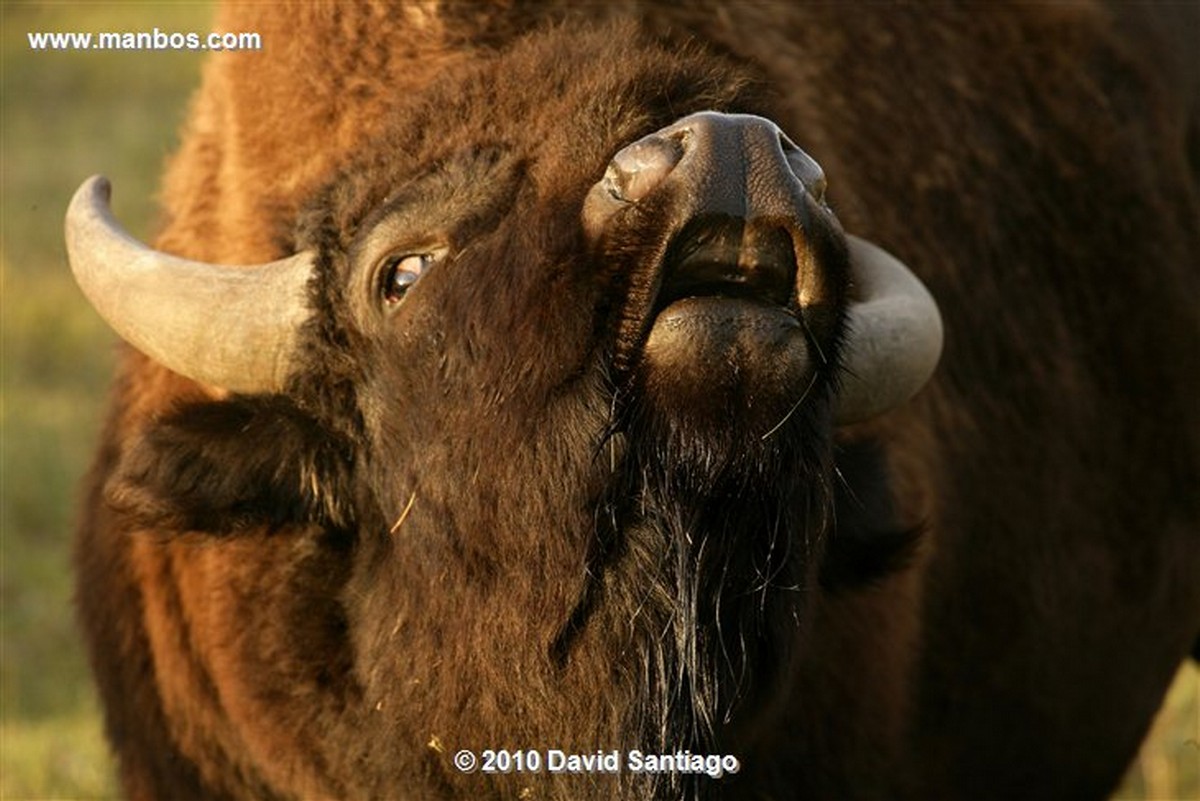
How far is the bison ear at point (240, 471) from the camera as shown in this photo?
185 inches

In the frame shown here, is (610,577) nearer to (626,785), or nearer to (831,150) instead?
(626,785)

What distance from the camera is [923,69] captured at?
681cm

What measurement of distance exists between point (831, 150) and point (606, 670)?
7.53 ft

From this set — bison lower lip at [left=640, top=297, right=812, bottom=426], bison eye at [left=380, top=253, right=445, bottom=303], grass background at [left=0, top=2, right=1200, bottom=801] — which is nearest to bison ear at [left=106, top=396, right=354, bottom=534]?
bison eye at [left=380, top=253, right=445, bottom=303]

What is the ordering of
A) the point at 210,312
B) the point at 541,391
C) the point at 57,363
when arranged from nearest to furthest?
the point at 541,391 < the point at 210,312 < the point at 57,363

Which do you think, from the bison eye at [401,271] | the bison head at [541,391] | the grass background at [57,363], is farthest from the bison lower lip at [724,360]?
the grass background at [57,363]

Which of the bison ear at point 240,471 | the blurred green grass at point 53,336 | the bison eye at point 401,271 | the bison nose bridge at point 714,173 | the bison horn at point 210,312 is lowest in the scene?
the blurred green grass at point 53,336

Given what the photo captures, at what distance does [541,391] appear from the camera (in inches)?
163

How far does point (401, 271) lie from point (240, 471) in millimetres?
641

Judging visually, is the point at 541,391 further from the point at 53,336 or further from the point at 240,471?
the point at 53,336

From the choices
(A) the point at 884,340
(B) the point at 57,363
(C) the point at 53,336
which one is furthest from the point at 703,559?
(C) the point at 53,336

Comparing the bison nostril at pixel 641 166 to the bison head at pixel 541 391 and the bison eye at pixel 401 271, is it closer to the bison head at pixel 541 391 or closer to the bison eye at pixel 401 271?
the bison head at pixel 541 391

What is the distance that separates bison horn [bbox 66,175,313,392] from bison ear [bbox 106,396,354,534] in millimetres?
96

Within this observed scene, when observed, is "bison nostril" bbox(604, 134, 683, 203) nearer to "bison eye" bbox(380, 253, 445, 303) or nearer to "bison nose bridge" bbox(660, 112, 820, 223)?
"bison nose bridge" bbox(660, 112, 820, 223)
